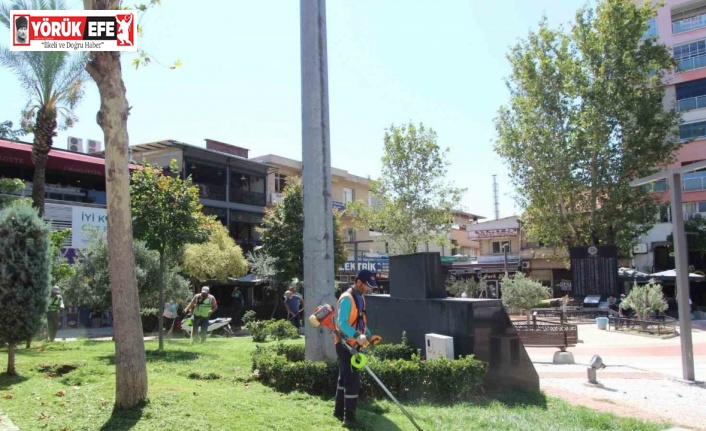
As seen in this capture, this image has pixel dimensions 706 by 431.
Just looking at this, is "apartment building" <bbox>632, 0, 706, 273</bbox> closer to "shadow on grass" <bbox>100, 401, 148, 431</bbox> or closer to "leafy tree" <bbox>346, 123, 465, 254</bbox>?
"leafy tree" <bbox>346, 123, 465, 254</bbox>

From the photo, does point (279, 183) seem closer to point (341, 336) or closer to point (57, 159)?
point (57, 159)

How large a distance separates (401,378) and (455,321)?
65.4 inches

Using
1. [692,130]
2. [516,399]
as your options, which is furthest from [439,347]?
[692,130]

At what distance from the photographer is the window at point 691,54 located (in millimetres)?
36031

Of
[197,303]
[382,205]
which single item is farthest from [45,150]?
[382,205]

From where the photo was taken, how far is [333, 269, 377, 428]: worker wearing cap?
238 inches

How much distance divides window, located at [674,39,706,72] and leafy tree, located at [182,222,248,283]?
97.6ft

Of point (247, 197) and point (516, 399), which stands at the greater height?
point (247, 197)

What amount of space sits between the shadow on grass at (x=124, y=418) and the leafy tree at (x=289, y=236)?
20536 millimetres

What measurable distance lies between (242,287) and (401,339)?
24.5m

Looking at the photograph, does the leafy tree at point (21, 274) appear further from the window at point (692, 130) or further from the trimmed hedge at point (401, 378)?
the window at point (692, 130)

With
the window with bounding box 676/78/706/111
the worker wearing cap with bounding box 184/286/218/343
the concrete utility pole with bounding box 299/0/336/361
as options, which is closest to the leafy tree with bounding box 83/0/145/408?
the concrete utility pole with bounding box 299/0/336/361

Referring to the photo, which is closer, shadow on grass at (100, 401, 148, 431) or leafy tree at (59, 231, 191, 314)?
shadow on grass at (100, 401, 148, 431)

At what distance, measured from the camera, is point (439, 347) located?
8547 millimetres
